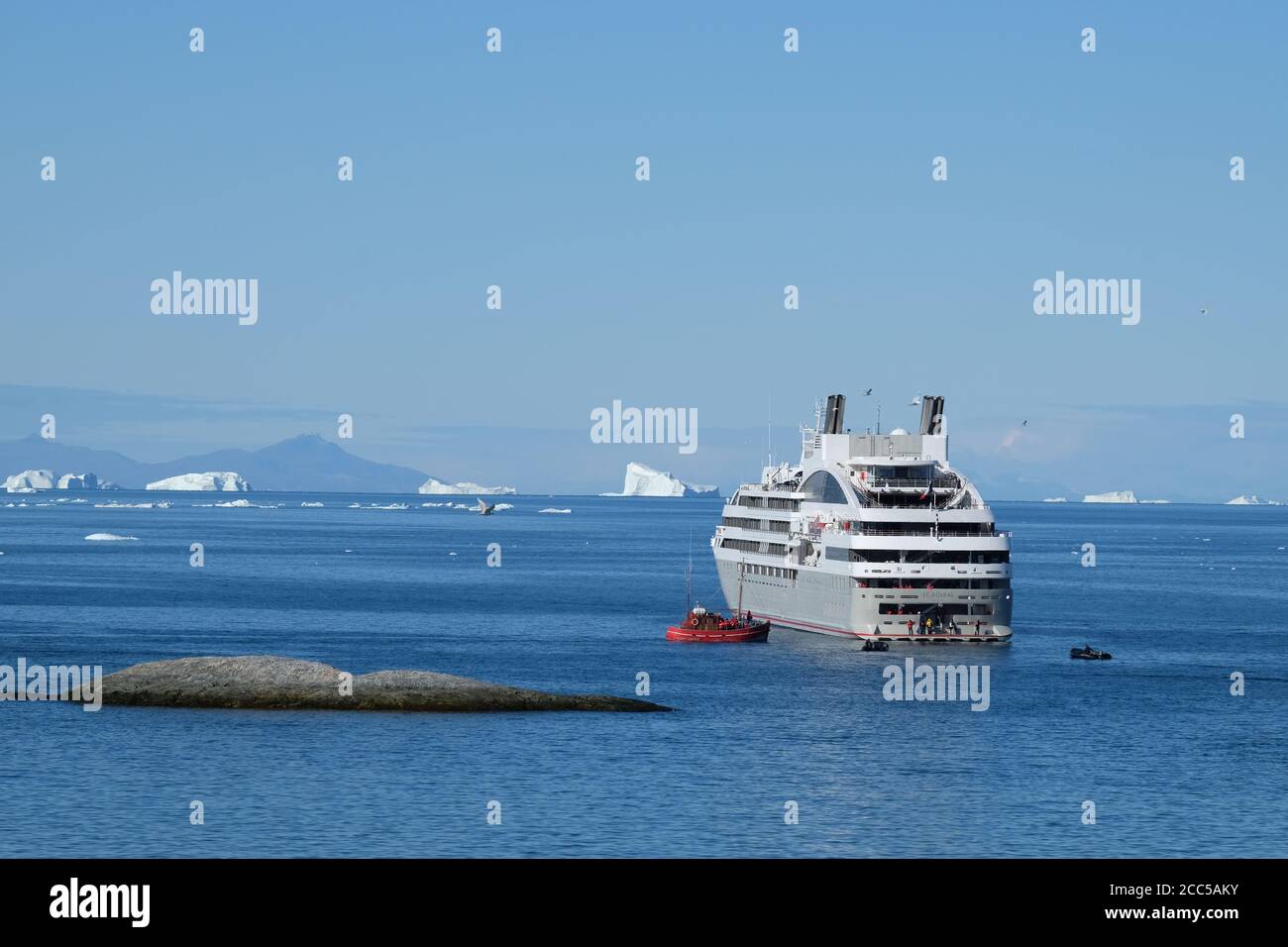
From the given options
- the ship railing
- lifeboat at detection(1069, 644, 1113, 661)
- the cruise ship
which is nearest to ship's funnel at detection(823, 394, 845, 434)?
the cruise ship

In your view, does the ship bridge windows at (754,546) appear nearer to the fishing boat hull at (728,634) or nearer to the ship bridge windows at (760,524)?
the ship bridge windows at (760,524)

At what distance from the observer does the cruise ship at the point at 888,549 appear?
8719 centimetres

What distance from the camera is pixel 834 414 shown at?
10525 centimetres

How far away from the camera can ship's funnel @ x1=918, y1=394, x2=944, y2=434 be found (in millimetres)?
103188

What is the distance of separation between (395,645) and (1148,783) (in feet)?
166

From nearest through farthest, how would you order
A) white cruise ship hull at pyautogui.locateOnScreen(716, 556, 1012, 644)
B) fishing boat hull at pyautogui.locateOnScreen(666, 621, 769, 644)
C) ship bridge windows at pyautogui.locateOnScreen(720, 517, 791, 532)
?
white cruise ship hull at pyautogui.locateOnScreen(716, 556, 1012, 644) < fishing boat hull at pyautogui.locateOnScreen(666, 621, 769, 644) < ship bridge windows at pyautogui.locateOnScreen(720, 517, 791, 532)

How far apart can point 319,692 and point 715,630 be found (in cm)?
3503

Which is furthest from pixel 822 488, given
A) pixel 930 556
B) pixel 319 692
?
pixel 319 692

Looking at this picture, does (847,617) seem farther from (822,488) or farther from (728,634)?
(822,488)

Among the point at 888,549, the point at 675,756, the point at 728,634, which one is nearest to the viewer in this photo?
the point at 675,756

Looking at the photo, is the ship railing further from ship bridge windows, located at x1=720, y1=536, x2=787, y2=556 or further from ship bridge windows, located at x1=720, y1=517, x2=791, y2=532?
ship bridge windows, located at x1=720, y1=536, x2=787, y2=556

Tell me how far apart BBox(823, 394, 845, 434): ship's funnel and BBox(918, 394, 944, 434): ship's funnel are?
192 inches

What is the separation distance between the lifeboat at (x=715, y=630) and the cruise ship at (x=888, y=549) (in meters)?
2.99
